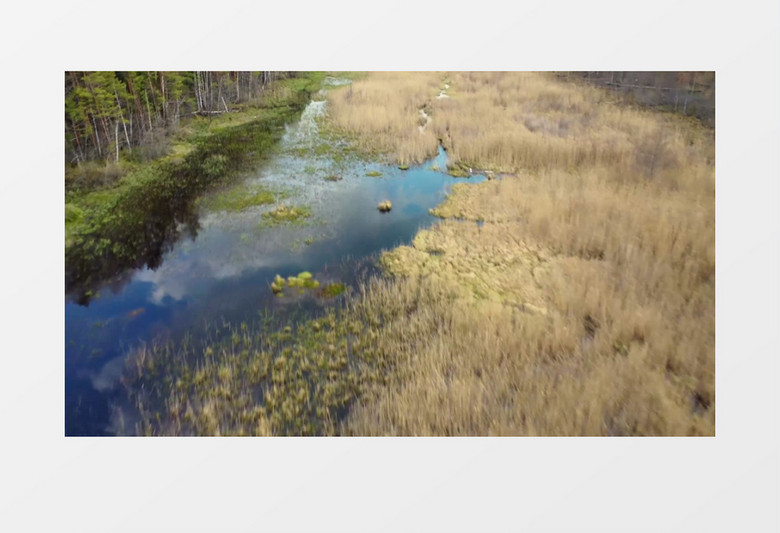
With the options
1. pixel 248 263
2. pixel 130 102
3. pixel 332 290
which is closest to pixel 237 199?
pixel 248 263

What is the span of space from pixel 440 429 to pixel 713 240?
7.47 ft

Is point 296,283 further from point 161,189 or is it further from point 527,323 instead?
point 527,323

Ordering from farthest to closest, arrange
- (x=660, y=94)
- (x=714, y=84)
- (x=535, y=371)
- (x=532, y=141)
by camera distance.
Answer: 1. (x=532, y=141)
2. (x=660, y=94)
3. (x=714, y=84)
4. (x=535, y=371)

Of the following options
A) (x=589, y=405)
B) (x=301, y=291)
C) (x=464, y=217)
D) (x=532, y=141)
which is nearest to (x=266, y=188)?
(x=301, y=291)

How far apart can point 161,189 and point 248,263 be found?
124 centimetres

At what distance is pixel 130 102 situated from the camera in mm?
3547

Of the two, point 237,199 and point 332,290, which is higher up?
point 237,199

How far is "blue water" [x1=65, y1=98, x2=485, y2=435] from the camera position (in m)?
2.87

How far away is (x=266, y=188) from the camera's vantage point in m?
4.35

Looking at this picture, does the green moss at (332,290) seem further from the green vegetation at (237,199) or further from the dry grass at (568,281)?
the green vegetation at (237,199)

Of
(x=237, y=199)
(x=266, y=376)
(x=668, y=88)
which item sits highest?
(x=668, y=88)

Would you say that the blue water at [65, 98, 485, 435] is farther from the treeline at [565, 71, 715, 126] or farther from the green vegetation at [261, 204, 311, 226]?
the treeline at [565, 71, 715, 126]

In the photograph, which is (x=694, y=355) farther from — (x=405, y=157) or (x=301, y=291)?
(x=405, y=157)

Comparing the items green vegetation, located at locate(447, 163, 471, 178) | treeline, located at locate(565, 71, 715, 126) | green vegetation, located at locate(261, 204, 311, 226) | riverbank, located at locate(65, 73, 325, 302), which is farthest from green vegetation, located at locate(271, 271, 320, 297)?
treeline, located at locate(565, 71, 715, 126)
